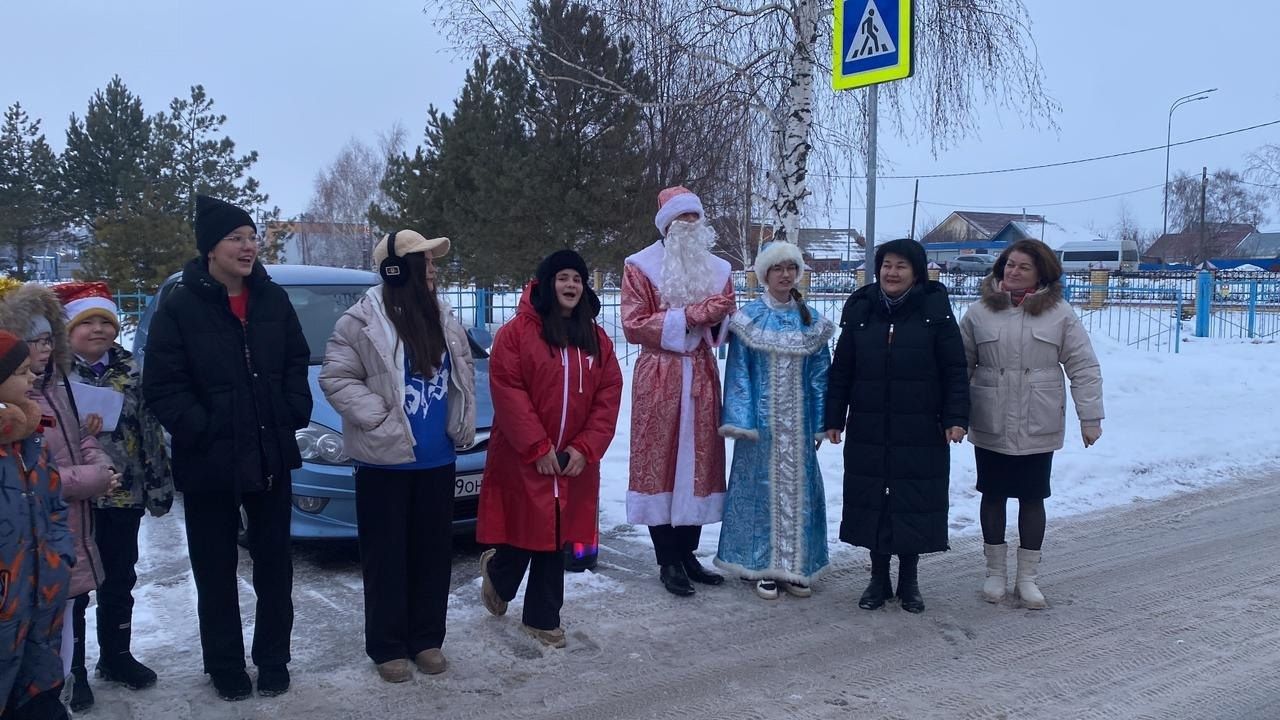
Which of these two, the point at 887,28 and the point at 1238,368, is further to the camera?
the point at 1238,368

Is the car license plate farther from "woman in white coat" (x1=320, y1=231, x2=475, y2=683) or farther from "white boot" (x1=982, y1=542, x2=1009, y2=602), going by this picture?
"white boot" (x1=982, y1=542, x2=1009, y2=602)

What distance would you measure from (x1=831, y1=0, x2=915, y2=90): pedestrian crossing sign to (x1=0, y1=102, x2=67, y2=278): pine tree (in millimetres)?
24101

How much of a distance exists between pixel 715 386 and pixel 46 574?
3.31 meters

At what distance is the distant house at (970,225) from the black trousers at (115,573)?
86.5m

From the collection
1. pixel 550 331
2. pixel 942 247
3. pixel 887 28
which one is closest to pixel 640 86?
pixel 887 28

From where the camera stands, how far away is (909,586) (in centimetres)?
505

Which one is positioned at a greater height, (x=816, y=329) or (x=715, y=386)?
(x=816, y=329)

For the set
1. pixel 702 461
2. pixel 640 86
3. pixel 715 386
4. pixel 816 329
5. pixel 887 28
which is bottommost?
pixel 702 461

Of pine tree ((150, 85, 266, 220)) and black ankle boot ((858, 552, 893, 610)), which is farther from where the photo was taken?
pine tree ((150, 85, 266, 220))

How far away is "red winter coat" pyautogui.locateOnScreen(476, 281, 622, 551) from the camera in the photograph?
435cm

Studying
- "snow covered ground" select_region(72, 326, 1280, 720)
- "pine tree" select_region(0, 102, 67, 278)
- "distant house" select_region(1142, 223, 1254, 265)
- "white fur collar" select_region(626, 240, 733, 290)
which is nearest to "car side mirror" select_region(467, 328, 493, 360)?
"snow covered ground" select_region(72, 326, 1280, 720)

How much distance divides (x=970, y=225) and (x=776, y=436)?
8872 cm

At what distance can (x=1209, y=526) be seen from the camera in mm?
6711

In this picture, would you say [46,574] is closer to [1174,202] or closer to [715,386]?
[715,386]
